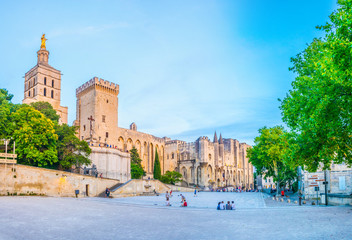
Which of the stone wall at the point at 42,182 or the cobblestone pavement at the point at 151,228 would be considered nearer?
the cobblestone pavement at the point at 151,228

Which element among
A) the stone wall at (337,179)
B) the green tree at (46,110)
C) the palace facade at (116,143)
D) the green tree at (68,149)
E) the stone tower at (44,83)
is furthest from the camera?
the stone tower at (44,83)

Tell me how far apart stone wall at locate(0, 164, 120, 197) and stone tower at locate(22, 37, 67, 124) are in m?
28.0

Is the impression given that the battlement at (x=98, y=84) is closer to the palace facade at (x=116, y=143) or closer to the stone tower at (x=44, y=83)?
the palace facade at (x=116, y=143)

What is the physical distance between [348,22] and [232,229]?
909 centimetres

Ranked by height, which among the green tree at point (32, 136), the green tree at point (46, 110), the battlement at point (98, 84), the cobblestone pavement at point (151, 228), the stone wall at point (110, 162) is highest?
the battlement at point (98, 84)

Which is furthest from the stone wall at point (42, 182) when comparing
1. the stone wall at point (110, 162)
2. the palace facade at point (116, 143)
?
the palace facade at point (116, 143)

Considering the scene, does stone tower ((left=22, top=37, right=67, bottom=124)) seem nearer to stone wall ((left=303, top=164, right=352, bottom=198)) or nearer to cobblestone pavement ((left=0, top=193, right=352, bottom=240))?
stone wall ((left=303, top=164, right=352, bottom=198))

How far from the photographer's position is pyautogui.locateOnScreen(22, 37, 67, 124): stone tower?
5778 centimetres

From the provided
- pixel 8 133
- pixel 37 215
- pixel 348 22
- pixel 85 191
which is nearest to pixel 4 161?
pixel 8 133

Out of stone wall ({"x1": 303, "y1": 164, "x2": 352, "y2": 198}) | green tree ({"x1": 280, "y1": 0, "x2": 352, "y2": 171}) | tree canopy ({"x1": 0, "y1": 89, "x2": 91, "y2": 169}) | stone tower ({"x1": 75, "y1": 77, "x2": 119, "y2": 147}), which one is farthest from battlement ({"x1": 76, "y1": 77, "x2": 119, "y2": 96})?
green tree ({"x1": 280, "y1": 0, "x2": 352, "y2": 171})

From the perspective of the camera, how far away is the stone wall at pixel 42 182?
85.5 feet

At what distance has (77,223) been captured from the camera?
13.6 metres

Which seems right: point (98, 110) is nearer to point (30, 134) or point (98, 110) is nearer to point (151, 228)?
point (30, 134)

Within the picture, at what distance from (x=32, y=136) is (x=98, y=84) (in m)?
30.3
